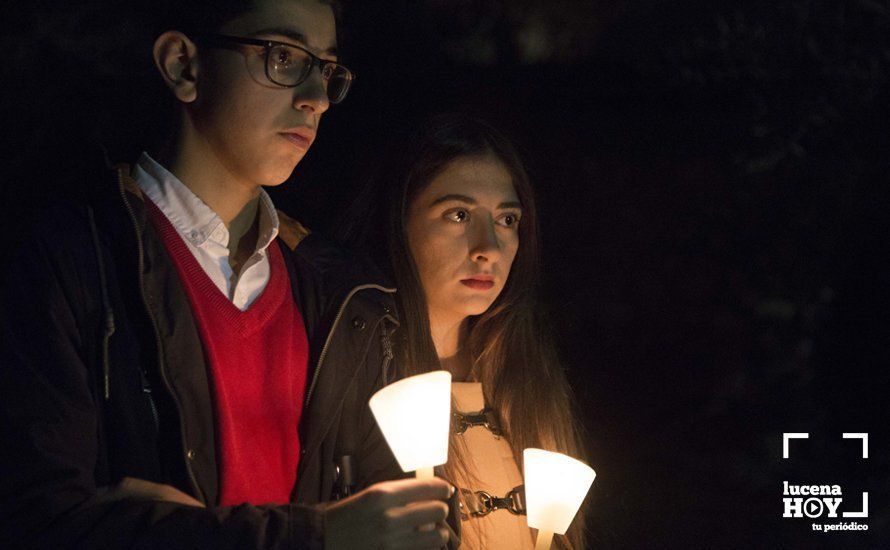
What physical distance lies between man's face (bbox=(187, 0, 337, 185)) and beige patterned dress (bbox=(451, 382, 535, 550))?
1.31 meters

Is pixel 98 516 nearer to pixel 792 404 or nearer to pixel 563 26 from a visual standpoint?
pixel 563 26

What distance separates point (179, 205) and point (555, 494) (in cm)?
128

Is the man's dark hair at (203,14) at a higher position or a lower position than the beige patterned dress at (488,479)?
higher

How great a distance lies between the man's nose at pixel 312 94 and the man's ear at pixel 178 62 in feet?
0.88

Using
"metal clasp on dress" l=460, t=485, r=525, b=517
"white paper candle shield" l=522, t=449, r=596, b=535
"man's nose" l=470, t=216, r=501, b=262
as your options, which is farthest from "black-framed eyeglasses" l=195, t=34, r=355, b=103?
"metal clasp on dress" l=460, t=485, r=525, b=517

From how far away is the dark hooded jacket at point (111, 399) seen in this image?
194 centimetres

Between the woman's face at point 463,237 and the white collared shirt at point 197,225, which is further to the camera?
the woman's face at point 463,237

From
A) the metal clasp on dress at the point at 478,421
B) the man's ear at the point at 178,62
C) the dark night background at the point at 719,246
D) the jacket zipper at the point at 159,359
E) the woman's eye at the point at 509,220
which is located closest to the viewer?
the jacket zipper at the point at 159,359

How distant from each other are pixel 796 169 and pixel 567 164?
1060 millimetres

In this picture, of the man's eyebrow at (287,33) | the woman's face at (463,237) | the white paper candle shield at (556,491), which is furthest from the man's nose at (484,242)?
the man's eyebrow at (287,33)

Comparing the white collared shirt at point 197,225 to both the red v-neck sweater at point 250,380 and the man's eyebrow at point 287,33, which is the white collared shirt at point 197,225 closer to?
the red v-neck sweater at point 250,380

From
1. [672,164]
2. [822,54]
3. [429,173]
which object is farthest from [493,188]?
[822,54]

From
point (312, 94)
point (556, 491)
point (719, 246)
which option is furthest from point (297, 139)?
point (719, 246)

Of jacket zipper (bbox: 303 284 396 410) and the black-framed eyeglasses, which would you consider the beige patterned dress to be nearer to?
jacket zipper (bbox: 303 284 396 410)
